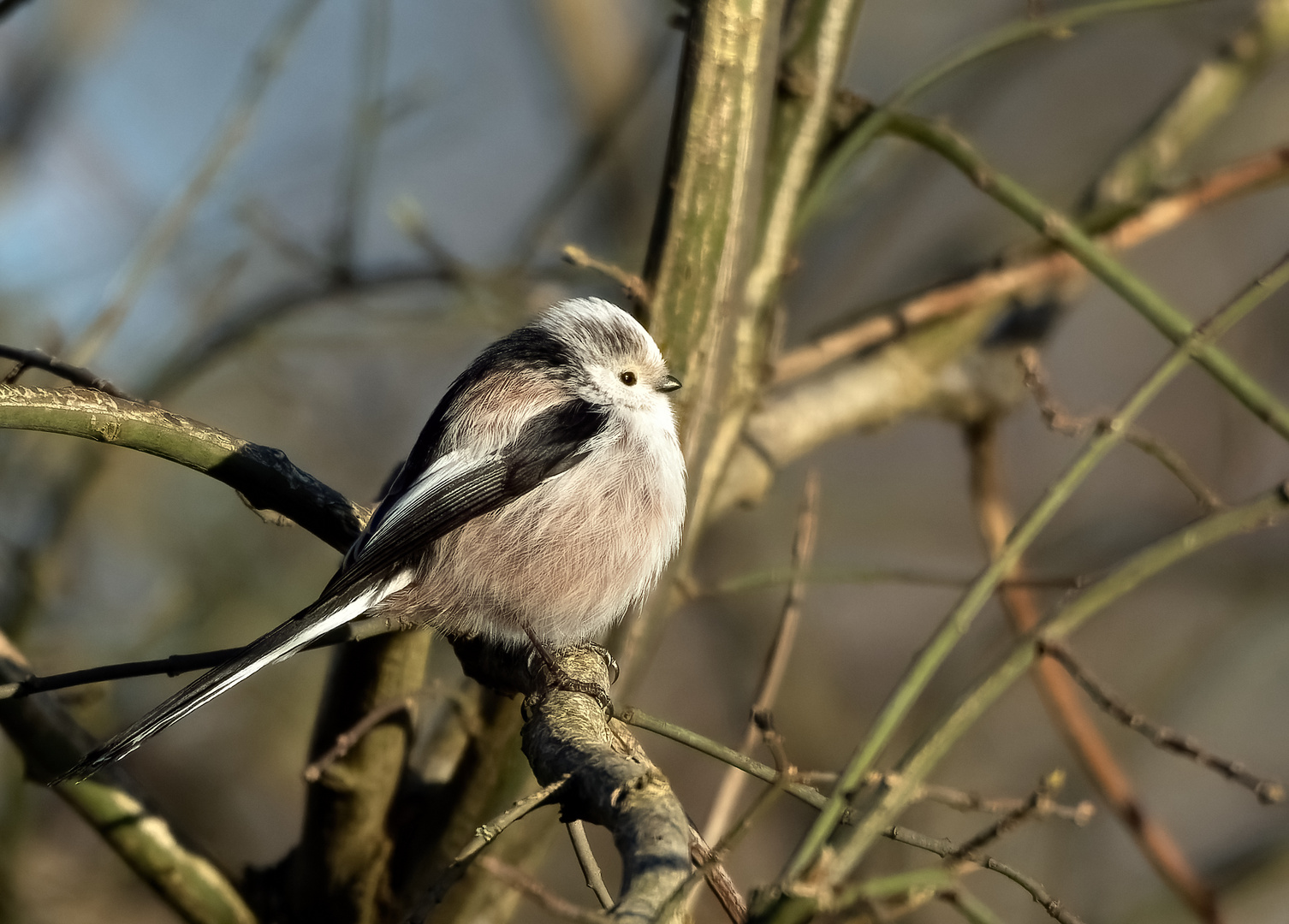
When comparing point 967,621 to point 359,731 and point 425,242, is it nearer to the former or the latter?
point 359,731

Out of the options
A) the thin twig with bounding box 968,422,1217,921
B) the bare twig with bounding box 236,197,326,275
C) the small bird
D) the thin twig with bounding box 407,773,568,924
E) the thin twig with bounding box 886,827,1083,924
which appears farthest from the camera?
the bare twig with bounding box 236,197,326,275

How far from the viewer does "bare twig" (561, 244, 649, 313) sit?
8.07ft

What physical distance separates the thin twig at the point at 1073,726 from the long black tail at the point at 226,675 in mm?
1523

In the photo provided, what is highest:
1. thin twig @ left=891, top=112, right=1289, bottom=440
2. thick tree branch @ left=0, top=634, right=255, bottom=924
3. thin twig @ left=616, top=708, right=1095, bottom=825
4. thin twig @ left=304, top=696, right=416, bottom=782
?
thin twig @ left=891, top=112, right=1289, bottom=440

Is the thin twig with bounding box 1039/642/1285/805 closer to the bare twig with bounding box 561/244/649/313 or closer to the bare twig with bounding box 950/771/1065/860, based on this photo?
the bare twig with bounding box 950/771/1065/860

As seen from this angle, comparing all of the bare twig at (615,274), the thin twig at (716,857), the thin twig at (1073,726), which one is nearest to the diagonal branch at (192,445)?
the bare twig at (615,274)

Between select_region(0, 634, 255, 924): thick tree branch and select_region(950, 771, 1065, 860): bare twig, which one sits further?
select_region(0, 634, 255, 924): thick tree branch

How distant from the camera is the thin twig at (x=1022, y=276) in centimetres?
343

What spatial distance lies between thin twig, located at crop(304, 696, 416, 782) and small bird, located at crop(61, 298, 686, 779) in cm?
22

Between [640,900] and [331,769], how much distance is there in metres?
1.68

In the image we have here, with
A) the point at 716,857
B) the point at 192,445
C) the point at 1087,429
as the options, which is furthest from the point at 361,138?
the point at 716,857

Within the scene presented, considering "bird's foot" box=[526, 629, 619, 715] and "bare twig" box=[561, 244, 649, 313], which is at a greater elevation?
"bare twig" box=[561, 244, 649, 313]

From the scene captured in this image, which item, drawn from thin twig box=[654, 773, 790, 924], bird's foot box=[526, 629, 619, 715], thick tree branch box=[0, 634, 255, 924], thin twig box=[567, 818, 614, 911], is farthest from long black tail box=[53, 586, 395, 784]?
thin twig box=[654, 773, 790, 924]

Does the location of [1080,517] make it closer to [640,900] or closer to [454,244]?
[454,244]
